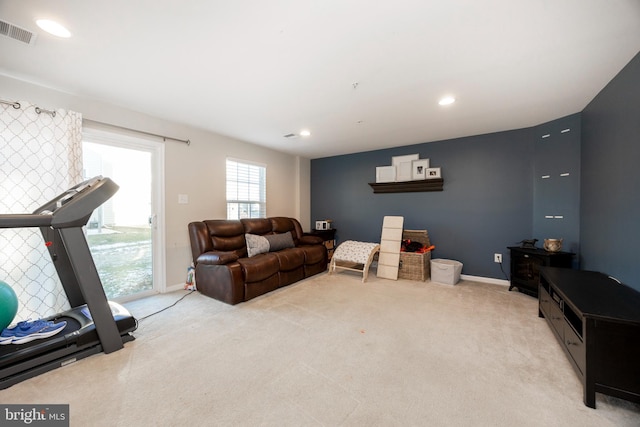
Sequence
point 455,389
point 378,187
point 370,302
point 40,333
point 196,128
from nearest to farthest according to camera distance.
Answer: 1. point 455,389
2. point 40,333
3. point 370,302
4. point 196,128
5. point 378,187

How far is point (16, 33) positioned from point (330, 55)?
7.13 ft

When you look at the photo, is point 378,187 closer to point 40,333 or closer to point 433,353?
point 433,353

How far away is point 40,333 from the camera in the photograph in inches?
71.8

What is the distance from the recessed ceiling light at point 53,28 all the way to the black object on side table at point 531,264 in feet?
16.1

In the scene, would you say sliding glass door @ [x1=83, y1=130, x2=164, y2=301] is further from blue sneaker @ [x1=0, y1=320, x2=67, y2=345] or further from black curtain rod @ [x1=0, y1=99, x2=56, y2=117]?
blue sneaker @ [x1=0, y1=320, x2=67, y2=345]

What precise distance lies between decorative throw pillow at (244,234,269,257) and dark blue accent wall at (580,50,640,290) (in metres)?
3.78

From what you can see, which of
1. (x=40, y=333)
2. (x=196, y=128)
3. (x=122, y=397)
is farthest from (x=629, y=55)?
(x=40, y=333)

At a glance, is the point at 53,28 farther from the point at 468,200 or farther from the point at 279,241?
the point at 468,200

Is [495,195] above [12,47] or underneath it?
underneath

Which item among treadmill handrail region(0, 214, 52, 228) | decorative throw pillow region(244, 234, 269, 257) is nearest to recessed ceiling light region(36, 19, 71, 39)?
treadmill handrail region(0, 214, 52, 228)

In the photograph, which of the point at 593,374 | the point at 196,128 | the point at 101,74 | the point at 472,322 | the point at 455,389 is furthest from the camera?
the point at 196,128

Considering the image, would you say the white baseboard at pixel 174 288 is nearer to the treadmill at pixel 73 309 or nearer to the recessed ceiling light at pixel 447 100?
the treadmill at pixel 73 309

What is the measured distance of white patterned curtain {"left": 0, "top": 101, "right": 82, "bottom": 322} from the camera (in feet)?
7.29

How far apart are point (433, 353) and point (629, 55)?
278 cm
